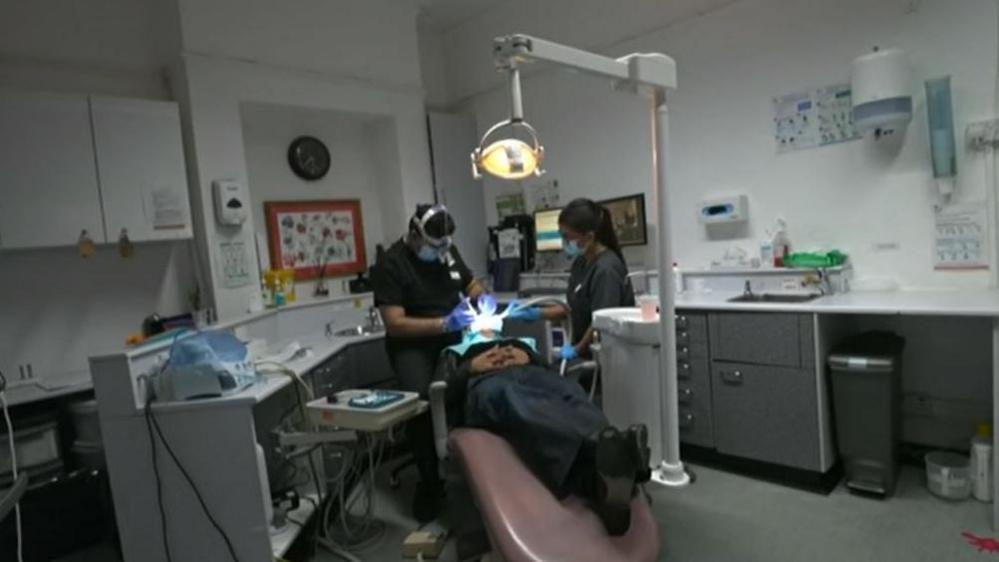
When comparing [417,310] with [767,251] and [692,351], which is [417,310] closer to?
[692,351]

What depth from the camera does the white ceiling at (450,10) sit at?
4.46m

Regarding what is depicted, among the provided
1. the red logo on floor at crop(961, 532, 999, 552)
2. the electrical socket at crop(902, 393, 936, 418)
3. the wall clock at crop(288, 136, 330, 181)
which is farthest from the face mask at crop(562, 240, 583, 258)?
the wall clock at crop(288, 136, 330, 181)

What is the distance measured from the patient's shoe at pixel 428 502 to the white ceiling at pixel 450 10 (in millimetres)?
3614

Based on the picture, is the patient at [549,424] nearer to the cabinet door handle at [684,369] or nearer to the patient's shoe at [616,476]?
the patient's shoe at [616,476]

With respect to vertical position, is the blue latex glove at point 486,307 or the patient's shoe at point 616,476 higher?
the blue latex glove at point 486,307

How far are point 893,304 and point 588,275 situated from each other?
135 cm

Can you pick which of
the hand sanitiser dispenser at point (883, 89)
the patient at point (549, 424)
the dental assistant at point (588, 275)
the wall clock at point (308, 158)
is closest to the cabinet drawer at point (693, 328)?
the dental assistant at point (588, 275)

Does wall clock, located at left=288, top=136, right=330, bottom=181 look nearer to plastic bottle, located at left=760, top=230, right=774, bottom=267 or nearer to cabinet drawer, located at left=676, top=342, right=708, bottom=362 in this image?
cabinet drawer, located at left=676, top=342, right=708, bottom=362

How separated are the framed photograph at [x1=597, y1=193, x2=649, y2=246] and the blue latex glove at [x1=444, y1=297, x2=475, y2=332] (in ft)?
4.89

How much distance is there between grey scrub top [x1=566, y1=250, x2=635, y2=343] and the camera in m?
2.74

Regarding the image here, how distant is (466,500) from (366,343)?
123 centimetres

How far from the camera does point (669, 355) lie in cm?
133

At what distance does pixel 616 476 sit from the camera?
1.65 m

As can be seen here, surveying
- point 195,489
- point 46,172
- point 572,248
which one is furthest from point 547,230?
point 46,172
